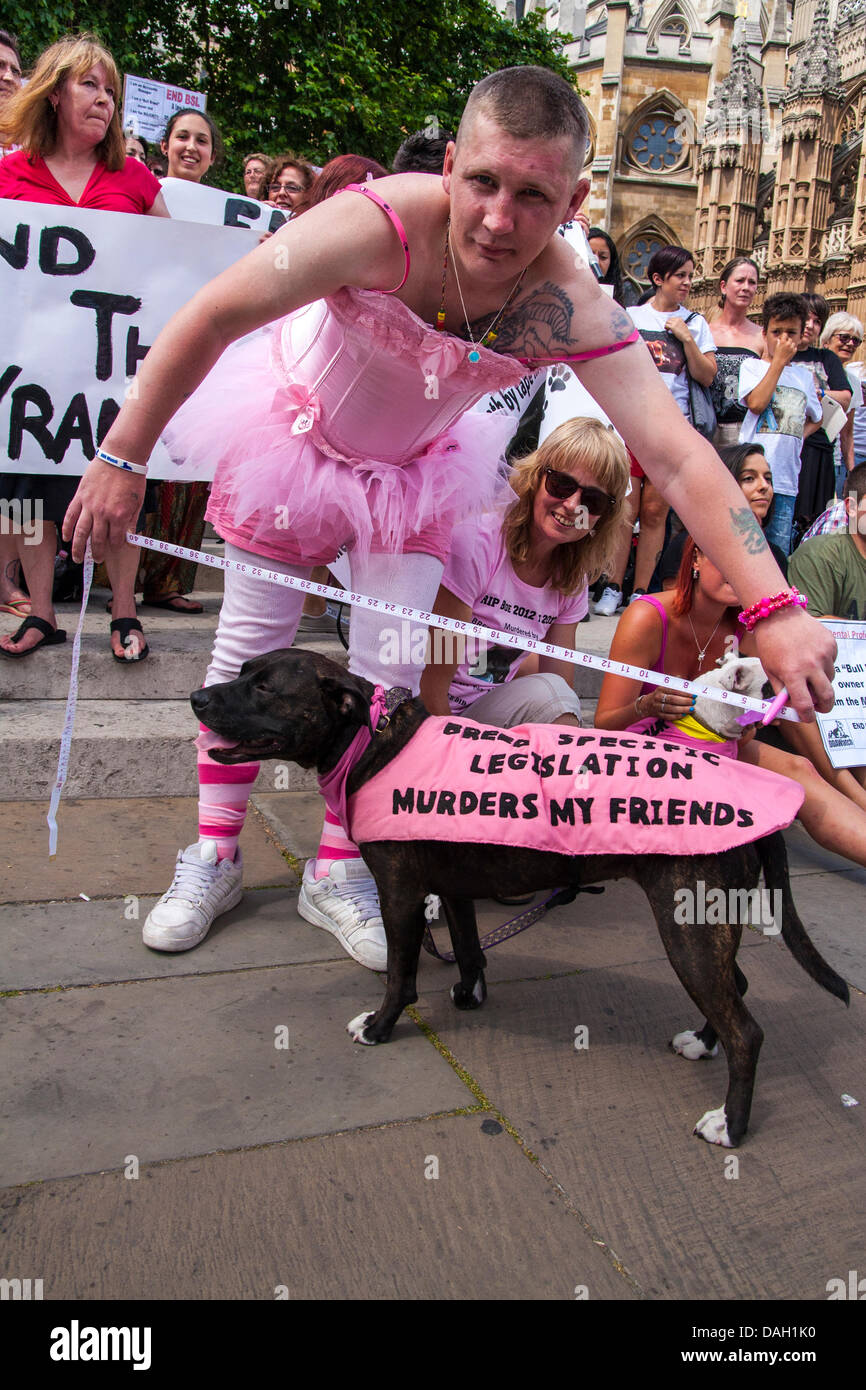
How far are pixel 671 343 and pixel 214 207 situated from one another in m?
3.09

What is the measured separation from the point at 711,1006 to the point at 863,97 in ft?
167

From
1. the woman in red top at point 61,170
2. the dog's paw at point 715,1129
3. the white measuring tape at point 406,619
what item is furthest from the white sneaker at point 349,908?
Result: the woman in red top at point 61,170

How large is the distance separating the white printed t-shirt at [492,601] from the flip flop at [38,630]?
196cm

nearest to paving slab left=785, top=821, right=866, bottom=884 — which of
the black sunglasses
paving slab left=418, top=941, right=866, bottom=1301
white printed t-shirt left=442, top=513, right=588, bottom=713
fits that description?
paving slab left=418, top=941, right=866, bottom=1301

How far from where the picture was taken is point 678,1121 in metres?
2.43

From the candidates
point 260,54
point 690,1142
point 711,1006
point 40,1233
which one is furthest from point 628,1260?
point 260,54

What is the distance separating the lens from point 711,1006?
236 centimetres

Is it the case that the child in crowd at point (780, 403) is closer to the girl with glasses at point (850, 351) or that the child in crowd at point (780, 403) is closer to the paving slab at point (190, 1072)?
the girl with glasses at point (850, 351)

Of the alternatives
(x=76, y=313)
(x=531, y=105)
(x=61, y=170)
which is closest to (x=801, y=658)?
(x=531, y=105)

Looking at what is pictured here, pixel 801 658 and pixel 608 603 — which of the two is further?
pixel 608 603

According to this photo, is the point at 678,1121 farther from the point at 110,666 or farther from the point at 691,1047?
the point at 110,666

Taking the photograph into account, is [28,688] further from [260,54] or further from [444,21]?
[444,21]

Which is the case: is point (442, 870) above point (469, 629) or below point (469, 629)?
below

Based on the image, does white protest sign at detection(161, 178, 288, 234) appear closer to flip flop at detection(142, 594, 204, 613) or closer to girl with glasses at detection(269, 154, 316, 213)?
girl with glasses at detection(269, 154, 316, 213)
